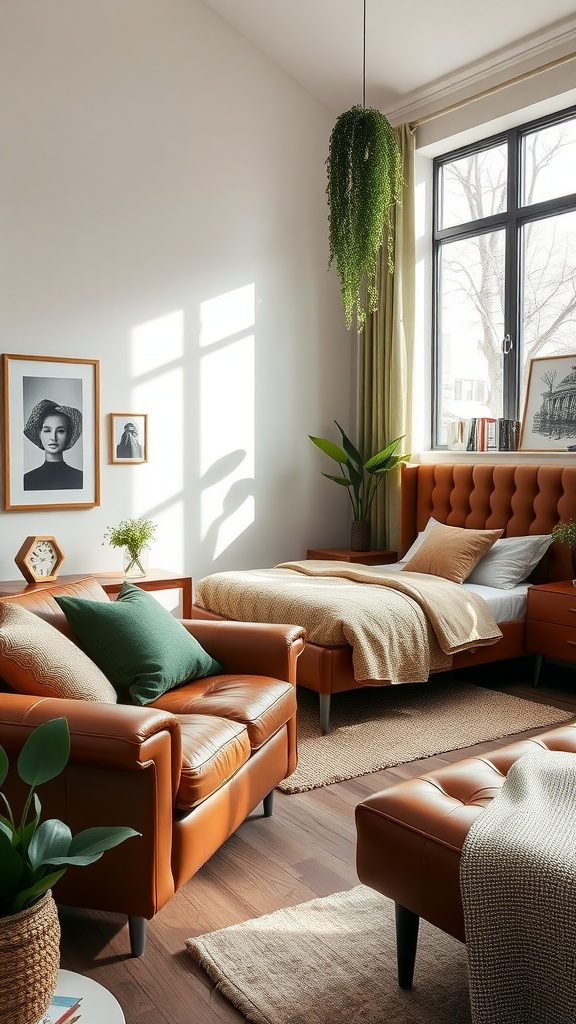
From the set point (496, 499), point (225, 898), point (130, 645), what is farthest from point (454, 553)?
point (225, 898)

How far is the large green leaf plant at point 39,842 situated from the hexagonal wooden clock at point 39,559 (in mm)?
3050

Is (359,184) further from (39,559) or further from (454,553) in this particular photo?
(39,559)

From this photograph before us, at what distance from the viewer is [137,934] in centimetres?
200

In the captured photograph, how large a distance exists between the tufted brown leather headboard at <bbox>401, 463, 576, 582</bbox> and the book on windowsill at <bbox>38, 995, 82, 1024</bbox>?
3647 millimetres

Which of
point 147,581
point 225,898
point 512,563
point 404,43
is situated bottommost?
point 225,898

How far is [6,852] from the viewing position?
1266mm

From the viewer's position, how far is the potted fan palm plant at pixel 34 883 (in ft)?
4.06

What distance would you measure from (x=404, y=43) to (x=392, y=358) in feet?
6.03

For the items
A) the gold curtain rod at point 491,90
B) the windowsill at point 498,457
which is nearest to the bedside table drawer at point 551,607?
the windowsill at point 498,457

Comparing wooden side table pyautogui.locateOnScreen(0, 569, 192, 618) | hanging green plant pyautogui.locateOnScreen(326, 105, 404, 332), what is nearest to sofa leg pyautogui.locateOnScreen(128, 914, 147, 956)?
wooden side table pyautogui.locateOnScreen(0, 569, 192, 618)

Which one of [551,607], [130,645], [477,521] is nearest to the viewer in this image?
[130,645]

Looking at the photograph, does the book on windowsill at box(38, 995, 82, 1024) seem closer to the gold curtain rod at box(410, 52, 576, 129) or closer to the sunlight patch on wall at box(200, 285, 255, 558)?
the sunlight patch on wall at box(200, 285, 255, 558)

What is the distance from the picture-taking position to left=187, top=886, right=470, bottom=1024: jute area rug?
180 cm

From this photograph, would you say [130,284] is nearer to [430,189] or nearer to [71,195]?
[71,195]
